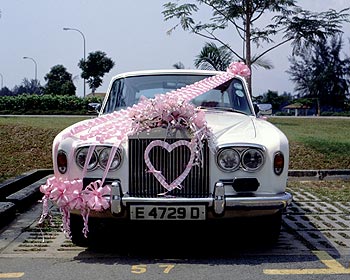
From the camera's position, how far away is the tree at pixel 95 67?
50938mm

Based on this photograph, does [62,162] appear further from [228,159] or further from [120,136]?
[228,159]

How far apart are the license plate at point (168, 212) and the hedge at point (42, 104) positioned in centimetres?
2732

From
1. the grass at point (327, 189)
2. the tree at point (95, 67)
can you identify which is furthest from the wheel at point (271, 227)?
the tree at point (95, 67)

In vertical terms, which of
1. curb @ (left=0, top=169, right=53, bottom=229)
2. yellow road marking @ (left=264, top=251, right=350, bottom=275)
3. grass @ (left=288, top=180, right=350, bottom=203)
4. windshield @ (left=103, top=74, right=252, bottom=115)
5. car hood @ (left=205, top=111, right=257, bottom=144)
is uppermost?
windshield @ (left=103, top=74, right=252, bottom=115)

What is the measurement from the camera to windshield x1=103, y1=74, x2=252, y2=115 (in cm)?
634

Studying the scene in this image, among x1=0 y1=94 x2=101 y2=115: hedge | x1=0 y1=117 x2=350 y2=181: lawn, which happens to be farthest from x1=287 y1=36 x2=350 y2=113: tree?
x1=0 y1=117 x2=350 y2=181: lawn

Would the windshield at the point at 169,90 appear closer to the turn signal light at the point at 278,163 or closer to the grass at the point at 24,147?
the turn signal light at the point at 278,163

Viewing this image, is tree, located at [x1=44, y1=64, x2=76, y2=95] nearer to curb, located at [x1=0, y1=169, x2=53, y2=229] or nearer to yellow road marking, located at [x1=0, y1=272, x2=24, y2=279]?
A: curb, located at [x1=0, y1=169, x2=53, y2=229]

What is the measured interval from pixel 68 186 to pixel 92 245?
0.90 m

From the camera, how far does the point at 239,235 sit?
5855 mm

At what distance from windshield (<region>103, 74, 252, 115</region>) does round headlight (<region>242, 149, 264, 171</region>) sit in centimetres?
153

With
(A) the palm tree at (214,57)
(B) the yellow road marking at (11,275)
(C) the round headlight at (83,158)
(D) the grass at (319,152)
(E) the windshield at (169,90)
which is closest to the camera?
(B) the yellow road marking at (11,275)

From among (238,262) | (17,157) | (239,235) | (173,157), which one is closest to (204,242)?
(239,235)

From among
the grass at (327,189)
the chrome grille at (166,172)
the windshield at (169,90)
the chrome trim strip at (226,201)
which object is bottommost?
the grass at (327,189)
